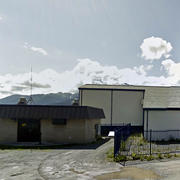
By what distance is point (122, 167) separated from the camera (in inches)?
390

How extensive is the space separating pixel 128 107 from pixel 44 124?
49.4 feet

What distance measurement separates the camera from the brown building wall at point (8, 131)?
18562mm

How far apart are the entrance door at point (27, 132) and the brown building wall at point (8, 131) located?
0.45m

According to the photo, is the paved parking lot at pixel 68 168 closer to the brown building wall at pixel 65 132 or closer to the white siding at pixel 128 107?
the brown building wall at pixel 65 132

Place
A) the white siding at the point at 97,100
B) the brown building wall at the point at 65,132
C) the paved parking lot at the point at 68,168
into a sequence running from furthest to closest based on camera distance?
1. the white siding at the point at 97,100
2. the brown building wall at the point at 65,132
3. the paved parking lot at the point at 68,168

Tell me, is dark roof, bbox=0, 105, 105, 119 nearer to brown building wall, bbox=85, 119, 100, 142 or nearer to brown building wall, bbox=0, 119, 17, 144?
brown building wall, bbox=0, 119, 17, 144

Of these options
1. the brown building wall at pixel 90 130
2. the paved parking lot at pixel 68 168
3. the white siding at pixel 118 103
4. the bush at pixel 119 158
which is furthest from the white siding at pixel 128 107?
the bush at pixel 119 158

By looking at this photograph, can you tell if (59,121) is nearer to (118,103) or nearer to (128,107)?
(118,103)

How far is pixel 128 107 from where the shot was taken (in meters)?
29.8

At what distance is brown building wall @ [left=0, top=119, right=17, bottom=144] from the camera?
60.9 feet

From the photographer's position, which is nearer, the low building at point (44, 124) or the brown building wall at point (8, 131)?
the low building at point (44, 124)

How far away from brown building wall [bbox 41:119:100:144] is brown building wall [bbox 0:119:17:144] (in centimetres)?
262

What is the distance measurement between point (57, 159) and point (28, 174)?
3.18m

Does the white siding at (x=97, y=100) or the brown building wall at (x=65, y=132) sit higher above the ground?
the white siding at (x=97, y=100)
